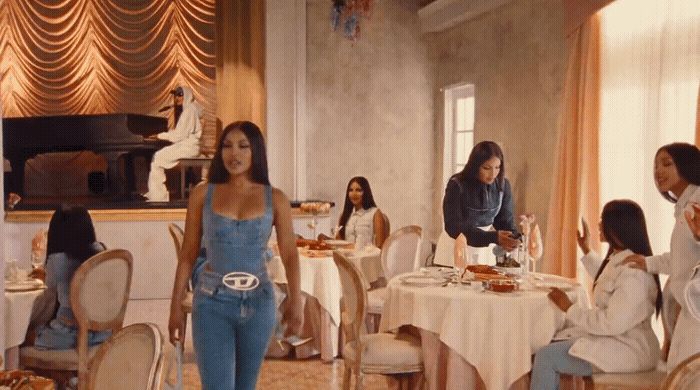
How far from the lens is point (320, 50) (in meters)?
10.0

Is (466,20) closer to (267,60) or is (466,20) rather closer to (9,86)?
(267,60)

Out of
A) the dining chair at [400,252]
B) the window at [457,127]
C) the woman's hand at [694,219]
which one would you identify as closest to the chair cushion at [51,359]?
the dining chair at [400,252]

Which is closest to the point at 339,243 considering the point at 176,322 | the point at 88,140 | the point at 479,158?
the point at 479,158

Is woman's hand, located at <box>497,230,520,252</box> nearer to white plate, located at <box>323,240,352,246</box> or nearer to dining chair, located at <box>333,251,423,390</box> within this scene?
dining chair, located at <box>333,251,423,390</box>

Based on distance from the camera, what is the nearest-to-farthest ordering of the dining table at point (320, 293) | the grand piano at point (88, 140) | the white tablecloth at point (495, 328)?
the white tablecloth at point (495, 328) → the dining table at point (320, 293) → the grand piano at point (88, 140)

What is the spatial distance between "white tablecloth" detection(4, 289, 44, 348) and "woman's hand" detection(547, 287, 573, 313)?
111 inches

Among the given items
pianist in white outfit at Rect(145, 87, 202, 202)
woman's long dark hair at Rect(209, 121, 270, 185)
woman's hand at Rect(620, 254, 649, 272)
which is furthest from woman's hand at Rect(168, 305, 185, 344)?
pianist in white outfit at Rect(145, 87, 202, 202)

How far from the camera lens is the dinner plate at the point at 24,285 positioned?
4934 mm

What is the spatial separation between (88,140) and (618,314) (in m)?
8.08

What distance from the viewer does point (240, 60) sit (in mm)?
10344

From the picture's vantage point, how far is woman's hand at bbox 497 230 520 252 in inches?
203

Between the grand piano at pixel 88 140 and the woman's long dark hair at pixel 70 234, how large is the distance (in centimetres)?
557

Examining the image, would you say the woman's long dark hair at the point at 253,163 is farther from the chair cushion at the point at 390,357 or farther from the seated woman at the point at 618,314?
the seated woman at the point at 618,314

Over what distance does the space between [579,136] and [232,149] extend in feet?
13.4
